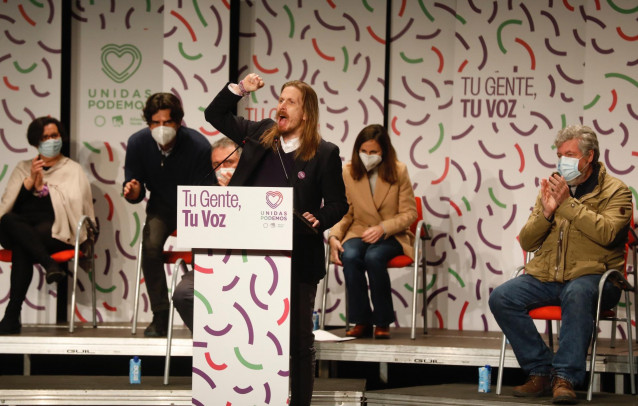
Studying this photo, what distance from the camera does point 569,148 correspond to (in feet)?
13.2

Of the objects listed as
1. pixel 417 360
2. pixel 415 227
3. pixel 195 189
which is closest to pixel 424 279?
pixel 415 227

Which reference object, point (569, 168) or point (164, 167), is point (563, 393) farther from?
point (164, 167)

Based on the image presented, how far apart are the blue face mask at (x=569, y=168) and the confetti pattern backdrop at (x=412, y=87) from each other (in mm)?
1540

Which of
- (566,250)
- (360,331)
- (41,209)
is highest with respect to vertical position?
(41,209)

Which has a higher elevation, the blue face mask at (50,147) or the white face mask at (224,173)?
the blue face mask at (50,147)

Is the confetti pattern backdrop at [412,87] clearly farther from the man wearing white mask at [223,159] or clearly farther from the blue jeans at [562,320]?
the blue jeans at [562,320]

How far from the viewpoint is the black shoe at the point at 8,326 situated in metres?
4.96

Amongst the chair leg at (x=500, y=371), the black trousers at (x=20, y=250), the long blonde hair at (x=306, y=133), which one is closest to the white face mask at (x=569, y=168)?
the chair leg at (x=500, y=371)

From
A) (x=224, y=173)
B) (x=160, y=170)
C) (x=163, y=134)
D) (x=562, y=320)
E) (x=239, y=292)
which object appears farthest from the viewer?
(x=160, y=170)

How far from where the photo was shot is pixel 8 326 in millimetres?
4969

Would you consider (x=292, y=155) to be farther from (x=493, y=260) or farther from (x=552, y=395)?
(x=493, y=260)

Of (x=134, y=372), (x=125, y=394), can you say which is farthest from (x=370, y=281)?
(x=125, y=394)

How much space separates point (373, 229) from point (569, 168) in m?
1.36

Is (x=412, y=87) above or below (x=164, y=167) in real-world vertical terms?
above
